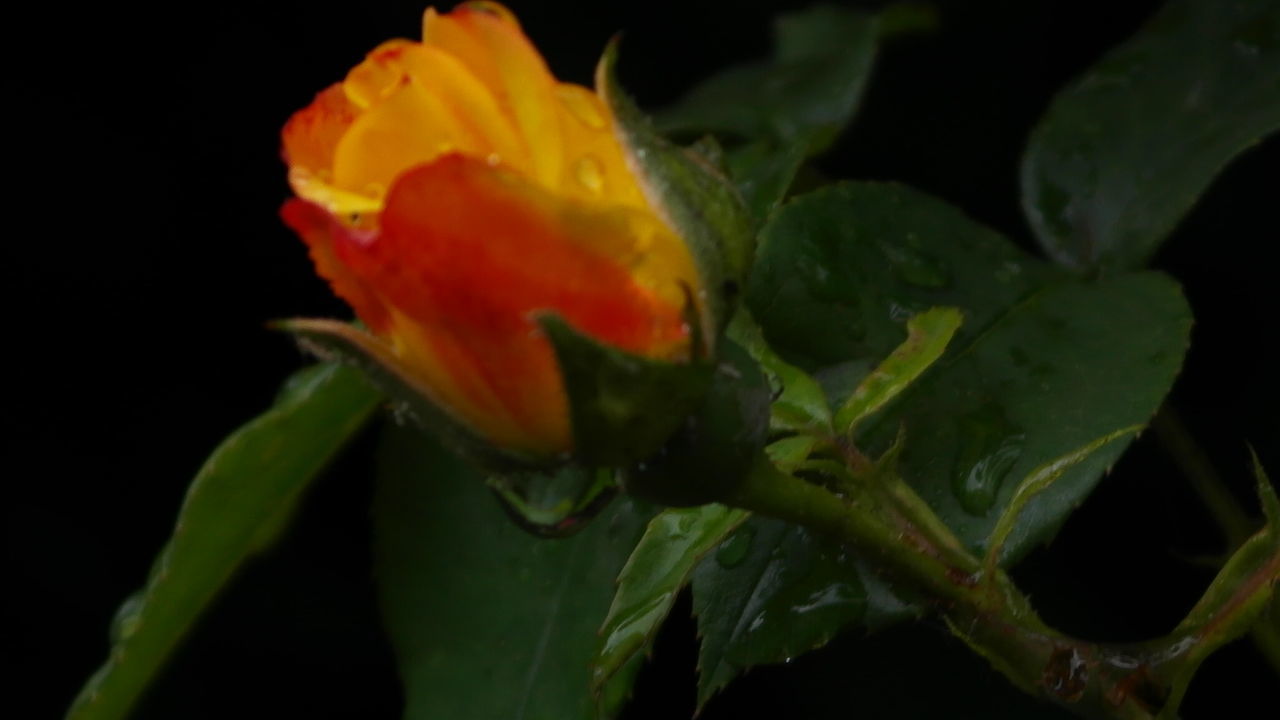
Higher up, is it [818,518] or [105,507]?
[818,518]

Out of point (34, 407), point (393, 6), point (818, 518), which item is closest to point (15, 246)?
point (34, 407)

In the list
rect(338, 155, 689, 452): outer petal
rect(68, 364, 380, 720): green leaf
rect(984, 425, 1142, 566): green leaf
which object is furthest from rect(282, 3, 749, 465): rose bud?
rect(68, 364, 380, 720): green leaf

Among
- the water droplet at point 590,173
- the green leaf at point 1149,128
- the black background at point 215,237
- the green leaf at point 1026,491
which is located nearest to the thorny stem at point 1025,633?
the green leaf at point 1026,491

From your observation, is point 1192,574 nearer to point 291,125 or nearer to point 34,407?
point 291,125

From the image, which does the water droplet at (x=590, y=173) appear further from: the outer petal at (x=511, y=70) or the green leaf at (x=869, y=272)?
the green leaf at (x=869, y=272)

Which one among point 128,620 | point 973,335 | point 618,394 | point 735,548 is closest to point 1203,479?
point 973,335

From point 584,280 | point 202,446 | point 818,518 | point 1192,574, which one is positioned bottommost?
point 1192,574

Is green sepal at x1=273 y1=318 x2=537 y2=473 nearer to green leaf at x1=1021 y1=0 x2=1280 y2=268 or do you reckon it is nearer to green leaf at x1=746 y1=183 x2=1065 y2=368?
green leaf at x1=746 y1=183 x2=1065 y2=368
